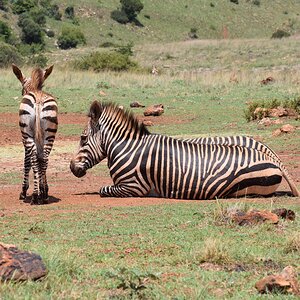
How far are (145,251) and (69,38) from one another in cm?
5825

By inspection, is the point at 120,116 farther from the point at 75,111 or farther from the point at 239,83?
the point at 239,83

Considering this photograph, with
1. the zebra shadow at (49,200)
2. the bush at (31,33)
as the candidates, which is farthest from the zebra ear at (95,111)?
the bush at (31,33)

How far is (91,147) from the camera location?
38.9ft

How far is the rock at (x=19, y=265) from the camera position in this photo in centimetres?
593

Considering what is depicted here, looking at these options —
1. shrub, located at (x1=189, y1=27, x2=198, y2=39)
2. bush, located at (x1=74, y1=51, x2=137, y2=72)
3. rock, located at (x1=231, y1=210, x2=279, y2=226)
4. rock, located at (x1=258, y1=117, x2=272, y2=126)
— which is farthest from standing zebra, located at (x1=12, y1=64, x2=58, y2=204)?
shrub, located at (x1=189, y1=27, x2=198, y2=39)

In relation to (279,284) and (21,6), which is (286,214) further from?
(21,6)

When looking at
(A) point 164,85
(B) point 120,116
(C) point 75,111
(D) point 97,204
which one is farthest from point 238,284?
(A) point 164,85

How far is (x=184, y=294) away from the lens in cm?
590

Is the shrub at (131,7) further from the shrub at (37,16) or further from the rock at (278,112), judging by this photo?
the rock at (278,112)

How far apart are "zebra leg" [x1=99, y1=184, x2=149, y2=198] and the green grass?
1.05m

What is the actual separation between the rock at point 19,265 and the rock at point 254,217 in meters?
3.06

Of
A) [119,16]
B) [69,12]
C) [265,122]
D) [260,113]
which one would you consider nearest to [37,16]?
[69,12]

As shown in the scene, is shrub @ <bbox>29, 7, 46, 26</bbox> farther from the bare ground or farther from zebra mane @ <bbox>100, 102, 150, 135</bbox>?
zebra mane @ <bbox>100, 102, 150, 135</bbox>

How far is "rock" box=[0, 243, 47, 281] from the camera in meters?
5.93
